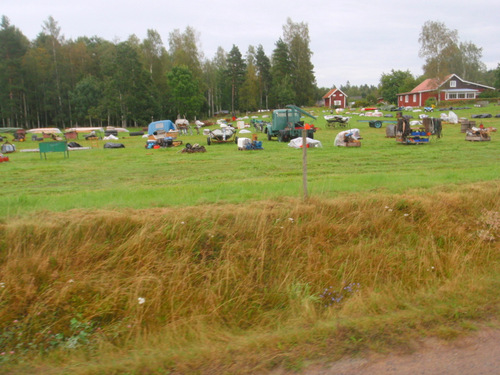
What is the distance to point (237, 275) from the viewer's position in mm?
6066

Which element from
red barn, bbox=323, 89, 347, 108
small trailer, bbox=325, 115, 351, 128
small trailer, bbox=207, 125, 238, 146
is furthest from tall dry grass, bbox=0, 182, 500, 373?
red barn, bbox=323, 89, 347, 108

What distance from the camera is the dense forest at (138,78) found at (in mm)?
68750

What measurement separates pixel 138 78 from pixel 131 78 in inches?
48.6

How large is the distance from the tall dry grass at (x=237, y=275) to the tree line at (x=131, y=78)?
66467mm

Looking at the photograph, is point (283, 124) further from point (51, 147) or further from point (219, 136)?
point (51, 147)

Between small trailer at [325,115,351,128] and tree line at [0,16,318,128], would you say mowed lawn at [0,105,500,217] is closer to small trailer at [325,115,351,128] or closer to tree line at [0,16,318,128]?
small trailer at [325,115,351,128]

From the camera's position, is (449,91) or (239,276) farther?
(449,91)

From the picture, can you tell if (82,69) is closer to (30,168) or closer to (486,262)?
(30,168)

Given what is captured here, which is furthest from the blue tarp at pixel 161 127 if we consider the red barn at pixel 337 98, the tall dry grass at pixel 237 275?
the red barn at pixel 337 98

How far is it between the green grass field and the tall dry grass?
0.9 inches

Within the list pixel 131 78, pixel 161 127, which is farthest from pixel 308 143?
pixel 131 78

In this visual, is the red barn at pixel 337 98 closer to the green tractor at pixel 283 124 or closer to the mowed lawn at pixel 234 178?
the green tractor at pixel 283 124

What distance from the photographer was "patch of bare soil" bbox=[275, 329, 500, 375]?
347 centimetres

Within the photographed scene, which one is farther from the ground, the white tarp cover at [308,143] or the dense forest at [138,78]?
the dense forest at [138,78]
